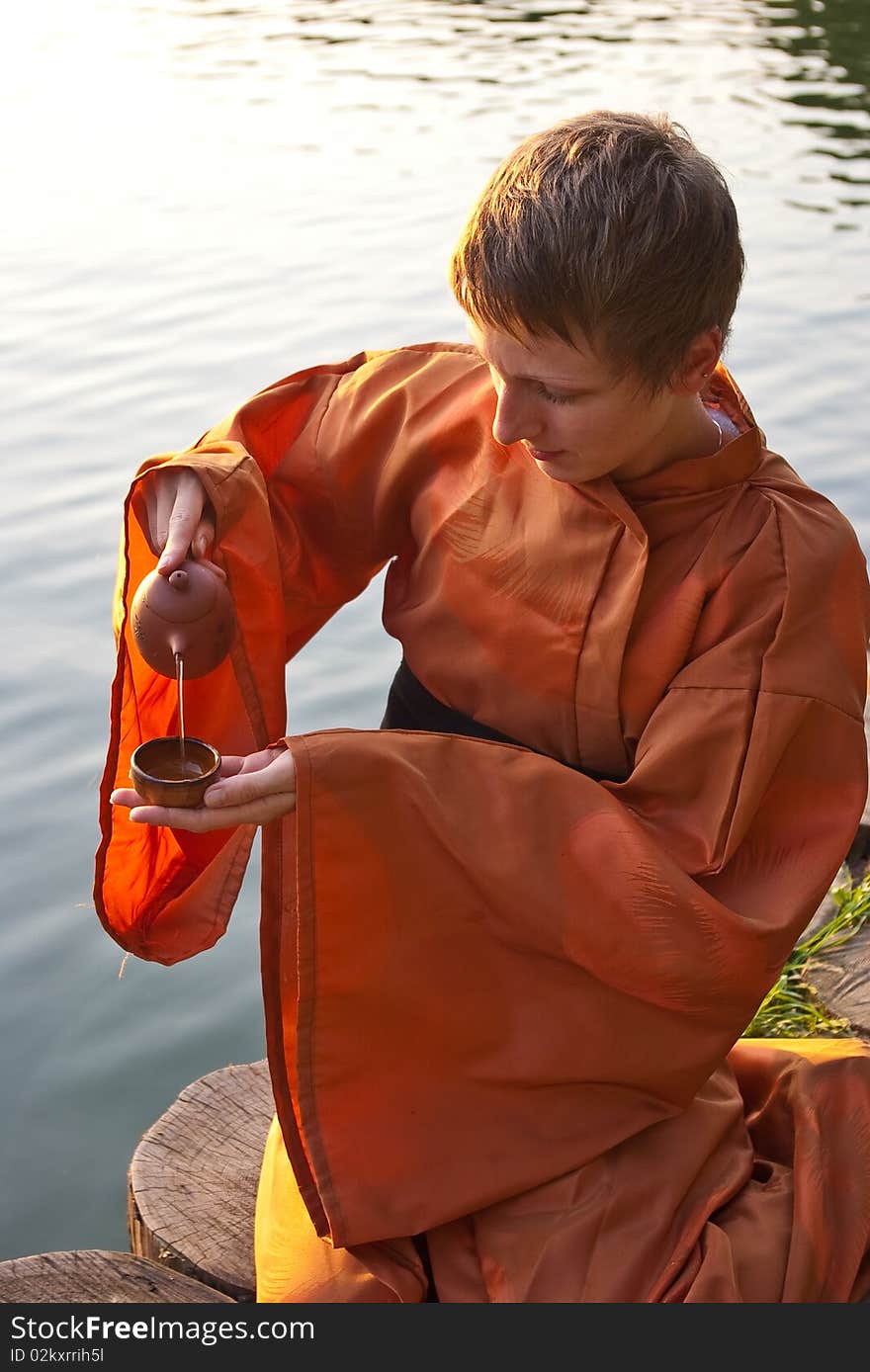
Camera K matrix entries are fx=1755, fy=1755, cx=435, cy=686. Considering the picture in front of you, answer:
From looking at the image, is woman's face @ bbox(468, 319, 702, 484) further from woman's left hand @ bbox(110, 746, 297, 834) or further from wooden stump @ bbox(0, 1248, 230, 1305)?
wooden stump @ bbox(0, 1248, 230, 1305)

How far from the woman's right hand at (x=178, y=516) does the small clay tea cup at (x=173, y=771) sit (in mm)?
237

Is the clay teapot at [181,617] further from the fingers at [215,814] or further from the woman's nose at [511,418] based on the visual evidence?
the woman's nose at [511,418]

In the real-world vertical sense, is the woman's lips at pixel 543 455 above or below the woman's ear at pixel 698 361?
Result: below

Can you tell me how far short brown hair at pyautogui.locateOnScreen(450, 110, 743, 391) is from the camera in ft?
6.22

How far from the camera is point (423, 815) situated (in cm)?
197

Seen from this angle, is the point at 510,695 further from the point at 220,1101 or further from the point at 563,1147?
the point at 220,1101

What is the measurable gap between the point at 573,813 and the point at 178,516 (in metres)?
0.61

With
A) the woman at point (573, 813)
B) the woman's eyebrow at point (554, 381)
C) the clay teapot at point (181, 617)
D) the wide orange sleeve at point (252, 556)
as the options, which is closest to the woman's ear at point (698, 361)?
the woman at point (573, 813)

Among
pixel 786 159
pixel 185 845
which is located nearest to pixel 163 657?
pixel 185 845

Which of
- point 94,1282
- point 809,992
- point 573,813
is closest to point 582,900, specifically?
point 573,813

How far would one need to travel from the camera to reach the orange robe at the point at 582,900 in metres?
1.98

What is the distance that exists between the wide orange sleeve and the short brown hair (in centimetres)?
40

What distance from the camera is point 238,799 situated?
6.25ft

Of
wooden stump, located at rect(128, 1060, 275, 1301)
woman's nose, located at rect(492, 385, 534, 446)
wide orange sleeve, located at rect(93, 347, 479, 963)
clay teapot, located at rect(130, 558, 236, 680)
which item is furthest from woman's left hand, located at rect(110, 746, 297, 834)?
wooden stump, located at rect(128, 1060, 275, 1301)
